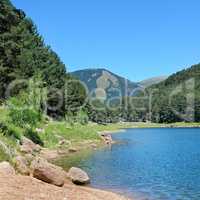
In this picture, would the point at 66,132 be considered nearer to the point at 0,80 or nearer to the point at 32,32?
the point at 0,80

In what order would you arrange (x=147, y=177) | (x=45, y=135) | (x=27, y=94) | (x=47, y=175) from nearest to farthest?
(x=47, y=175), (x=147, y=177), (x=45, y=135), (x=27, y=94)

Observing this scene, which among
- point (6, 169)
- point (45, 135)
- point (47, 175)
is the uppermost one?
point (45, 135)

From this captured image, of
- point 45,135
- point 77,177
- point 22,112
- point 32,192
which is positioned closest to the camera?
point 32,192

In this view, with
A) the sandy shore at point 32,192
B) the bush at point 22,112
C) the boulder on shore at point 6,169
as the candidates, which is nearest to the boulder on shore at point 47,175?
the sandy shore at point 32,192

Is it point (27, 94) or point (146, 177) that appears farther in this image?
point (27, 94)

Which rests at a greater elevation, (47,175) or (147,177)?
(47,175)

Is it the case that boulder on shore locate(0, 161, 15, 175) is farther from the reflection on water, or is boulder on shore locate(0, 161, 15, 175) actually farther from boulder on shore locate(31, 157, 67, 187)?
the reflection on water

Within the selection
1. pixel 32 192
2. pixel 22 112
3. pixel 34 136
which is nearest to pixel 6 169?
pixel 32 192

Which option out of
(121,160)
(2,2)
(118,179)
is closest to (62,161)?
(121,160)

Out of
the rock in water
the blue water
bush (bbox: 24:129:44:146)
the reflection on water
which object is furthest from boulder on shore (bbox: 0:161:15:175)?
bush (bbox: 24:129:44:146)

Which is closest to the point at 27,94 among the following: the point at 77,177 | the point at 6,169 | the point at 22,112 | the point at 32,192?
the point at 22,112

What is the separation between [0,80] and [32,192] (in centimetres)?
4216

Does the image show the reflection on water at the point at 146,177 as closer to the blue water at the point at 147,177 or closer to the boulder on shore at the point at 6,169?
the blue water at the point at 147,177

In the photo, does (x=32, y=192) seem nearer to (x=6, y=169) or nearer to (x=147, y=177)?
(x=6, y=169)
